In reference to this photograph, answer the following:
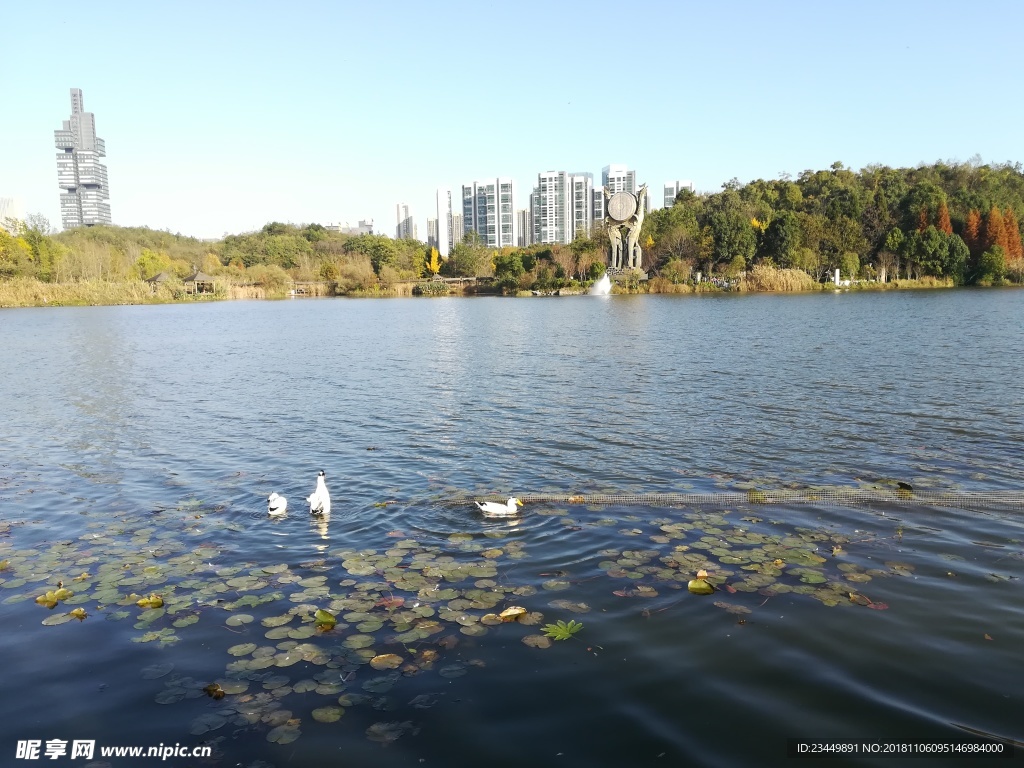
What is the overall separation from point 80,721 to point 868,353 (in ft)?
76.3

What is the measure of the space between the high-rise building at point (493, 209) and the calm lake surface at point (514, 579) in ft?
519

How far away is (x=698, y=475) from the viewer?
32.5ft

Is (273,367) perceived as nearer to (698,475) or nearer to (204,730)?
(698,475)

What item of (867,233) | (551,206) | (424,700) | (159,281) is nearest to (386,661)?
(424,700)

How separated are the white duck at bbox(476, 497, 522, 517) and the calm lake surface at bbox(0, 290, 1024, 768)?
0.11 meters

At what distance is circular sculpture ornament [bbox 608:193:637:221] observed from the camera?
7569 centimetres

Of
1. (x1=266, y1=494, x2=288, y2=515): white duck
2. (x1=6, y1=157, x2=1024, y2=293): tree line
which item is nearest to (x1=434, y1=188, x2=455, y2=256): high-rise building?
(x1=6, y1=157, x2=1024, y2=293): tree line

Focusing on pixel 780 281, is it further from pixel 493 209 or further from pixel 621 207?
pixel 493 209

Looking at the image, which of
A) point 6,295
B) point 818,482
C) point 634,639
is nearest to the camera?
point 634,639

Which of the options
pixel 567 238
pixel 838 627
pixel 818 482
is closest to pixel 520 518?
pixel 838 627

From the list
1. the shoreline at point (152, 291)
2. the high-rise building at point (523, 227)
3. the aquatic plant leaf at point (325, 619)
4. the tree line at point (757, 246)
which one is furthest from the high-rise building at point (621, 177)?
the aquatic plant leaf at point (325, 619)

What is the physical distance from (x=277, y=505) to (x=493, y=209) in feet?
547

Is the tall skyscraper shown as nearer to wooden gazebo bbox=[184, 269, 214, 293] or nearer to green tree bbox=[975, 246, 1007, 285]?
wooden gazebo bbox=[184, 269, 214, 293]

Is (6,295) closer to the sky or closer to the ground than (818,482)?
closer to the sky
